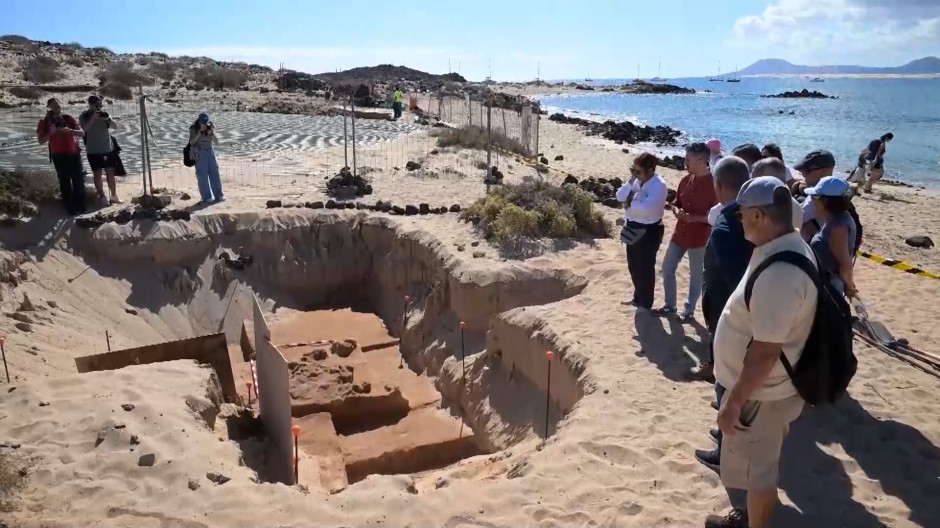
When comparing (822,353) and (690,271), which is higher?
(822,353)

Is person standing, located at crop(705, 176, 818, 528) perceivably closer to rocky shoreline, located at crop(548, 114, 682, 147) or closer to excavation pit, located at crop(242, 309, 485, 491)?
excavation pit, located at crop(242, 309, 485, 491)

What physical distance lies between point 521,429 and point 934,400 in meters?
3.51

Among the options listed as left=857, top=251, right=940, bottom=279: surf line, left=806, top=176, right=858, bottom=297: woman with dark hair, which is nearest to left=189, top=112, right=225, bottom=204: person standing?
left=806, top=176, right=858, bottom=297: woman with dark hair

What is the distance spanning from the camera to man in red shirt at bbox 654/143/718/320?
5707mm

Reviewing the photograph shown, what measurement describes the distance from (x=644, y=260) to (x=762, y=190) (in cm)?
374

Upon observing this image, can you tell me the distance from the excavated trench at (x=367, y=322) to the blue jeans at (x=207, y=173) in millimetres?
932

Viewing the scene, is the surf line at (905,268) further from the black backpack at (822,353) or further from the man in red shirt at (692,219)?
the black backpack at (822,353)

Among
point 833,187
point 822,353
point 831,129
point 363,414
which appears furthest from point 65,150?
point 831,129

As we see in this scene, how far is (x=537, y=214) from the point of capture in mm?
9852

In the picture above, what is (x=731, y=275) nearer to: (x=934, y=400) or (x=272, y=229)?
Result: (x=934, y=400)

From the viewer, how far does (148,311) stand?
962cm

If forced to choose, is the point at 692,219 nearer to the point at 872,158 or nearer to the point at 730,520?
the point at 730,520

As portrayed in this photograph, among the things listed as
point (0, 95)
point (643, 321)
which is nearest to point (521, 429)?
point (643, 321)

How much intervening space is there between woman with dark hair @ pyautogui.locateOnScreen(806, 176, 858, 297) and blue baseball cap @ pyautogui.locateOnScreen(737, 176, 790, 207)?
1778 mm
